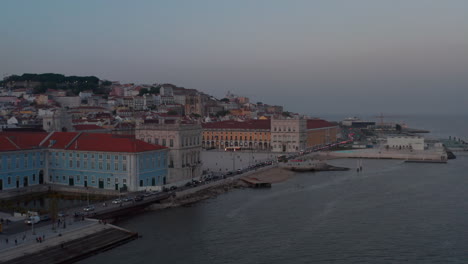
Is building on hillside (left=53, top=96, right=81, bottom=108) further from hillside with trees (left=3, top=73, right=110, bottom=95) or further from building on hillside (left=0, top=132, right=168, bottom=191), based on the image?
building on hillside (left=0, top=132, right=168, bottom=191)

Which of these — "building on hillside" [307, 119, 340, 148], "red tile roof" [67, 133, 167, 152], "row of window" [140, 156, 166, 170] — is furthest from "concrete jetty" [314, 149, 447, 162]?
"red tile roof" [67, 133, 167, 152]

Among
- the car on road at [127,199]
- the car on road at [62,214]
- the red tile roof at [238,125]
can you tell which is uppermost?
the red tile roof at [238,125]

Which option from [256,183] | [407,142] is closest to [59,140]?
[256,183]

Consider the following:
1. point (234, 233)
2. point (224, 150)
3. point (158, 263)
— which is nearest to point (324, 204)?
point (234, 233)

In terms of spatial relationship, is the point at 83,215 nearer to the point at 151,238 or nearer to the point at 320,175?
the point at 151,238

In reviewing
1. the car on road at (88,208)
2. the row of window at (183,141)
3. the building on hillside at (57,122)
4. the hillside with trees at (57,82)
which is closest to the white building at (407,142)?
the row of window at (183,141)

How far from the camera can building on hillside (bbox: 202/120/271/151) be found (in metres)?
56.1

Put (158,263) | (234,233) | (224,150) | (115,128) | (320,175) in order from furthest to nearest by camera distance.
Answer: (224,150), (115,128), (320,175), (234,233), (158,263)

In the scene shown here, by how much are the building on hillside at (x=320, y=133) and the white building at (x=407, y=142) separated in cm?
A: 783

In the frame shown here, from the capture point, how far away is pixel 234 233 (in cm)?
2095

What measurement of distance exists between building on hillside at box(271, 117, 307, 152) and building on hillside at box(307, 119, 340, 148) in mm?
2682

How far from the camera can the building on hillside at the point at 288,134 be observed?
54.2 metres

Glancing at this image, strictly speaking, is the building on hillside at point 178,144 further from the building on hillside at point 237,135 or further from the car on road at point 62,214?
the building on hillside at point 237,135

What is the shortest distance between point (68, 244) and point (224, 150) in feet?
125
